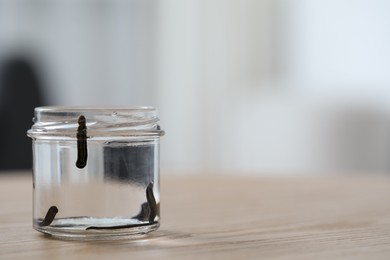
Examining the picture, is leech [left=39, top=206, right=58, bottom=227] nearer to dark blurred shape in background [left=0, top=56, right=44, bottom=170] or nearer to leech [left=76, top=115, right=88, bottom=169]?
leech [left=76, top=115, right=88, bottom=169]

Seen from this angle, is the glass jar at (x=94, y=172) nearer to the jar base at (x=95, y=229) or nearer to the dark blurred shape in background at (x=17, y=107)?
the jar base at (x=95, y=229)

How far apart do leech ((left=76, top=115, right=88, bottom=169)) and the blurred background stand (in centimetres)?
286

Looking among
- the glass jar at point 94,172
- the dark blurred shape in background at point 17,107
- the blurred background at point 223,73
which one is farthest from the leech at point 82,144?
the blurred background at point 223,73

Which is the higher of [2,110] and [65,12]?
[65,12]

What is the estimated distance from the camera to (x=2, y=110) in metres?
3.60

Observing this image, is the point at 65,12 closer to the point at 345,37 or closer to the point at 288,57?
the point at 288,57

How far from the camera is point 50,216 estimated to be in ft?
2.52

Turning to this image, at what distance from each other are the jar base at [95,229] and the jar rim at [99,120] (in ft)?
0.28

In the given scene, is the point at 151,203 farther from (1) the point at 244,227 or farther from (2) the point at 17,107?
(2) the point at 17,107

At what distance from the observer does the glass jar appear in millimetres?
755

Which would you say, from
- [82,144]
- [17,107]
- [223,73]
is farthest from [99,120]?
[223,73]

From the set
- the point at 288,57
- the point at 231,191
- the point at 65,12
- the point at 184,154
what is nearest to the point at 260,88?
the point at 288,57

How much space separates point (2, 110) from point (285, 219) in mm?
2868

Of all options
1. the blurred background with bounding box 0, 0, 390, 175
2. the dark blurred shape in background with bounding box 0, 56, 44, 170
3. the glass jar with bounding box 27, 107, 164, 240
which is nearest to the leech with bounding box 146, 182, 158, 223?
the glass jar with bounding box 27, 107, 164, 240
